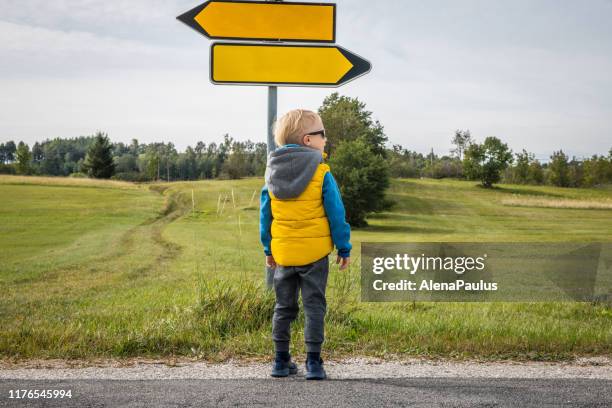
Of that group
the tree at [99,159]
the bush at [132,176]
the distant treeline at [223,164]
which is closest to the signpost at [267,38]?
the distant treeline at [223,164]

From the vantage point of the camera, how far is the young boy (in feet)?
11.0

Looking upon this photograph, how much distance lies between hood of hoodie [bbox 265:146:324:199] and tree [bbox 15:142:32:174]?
29.2 m

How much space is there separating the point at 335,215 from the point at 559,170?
21.2 meters

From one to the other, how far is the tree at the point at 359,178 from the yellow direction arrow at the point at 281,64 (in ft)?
91.8

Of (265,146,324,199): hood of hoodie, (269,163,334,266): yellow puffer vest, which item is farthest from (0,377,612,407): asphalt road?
(265,146,324,199): hood of hoodie

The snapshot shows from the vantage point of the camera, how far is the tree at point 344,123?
123 feet

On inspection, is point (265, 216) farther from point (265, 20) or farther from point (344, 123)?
point (344, 123)

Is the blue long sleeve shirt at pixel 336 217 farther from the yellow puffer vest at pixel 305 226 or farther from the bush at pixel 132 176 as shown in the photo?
the bush at pixel 132 176

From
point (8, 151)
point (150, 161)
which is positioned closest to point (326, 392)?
point (8, 151)

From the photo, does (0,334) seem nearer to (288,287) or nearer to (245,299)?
(245,299)

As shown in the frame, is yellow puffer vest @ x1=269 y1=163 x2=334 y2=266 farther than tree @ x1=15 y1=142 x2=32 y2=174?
No

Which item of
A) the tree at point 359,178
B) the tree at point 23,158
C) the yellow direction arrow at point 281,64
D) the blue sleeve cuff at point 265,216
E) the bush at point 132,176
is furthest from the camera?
the bush at point 132,176

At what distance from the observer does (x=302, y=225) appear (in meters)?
3.38

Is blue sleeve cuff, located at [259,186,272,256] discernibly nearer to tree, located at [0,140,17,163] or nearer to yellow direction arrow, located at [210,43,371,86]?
yellow direction arrow, located at [210,43,371,86]
